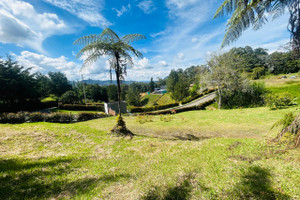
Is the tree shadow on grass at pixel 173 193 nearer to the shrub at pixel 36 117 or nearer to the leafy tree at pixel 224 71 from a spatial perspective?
the shrub at pixel 36 117

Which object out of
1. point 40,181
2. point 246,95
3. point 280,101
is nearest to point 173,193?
point 40,181

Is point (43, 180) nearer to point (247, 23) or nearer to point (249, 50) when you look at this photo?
point (247, 23)

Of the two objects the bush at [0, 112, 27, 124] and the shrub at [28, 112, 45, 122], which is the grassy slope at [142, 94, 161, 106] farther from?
the bush at [0, 112, 27, 124]

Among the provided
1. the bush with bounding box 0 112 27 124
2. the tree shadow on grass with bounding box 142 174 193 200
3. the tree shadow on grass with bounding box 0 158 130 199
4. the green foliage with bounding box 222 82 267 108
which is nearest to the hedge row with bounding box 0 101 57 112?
the bush with bounding box 0 112 27 124

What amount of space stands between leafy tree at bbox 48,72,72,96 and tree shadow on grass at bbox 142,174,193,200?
56.2 metres

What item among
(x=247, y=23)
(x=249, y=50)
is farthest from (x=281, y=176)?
(x=249, y=50)

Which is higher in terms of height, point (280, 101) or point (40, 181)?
point (40, 181)

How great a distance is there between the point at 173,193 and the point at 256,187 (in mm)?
1556

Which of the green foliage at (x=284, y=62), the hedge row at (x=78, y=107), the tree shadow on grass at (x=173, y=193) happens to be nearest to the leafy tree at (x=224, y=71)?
the green foliage at (x=284, y=62)

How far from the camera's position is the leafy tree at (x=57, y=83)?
144ft

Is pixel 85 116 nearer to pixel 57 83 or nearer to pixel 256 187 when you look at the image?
pixel 256 187

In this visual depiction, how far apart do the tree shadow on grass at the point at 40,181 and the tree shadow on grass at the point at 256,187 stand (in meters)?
2.48

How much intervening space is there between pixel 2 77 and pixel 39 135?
2639cm

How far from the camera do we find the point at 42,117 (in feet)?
43.4
